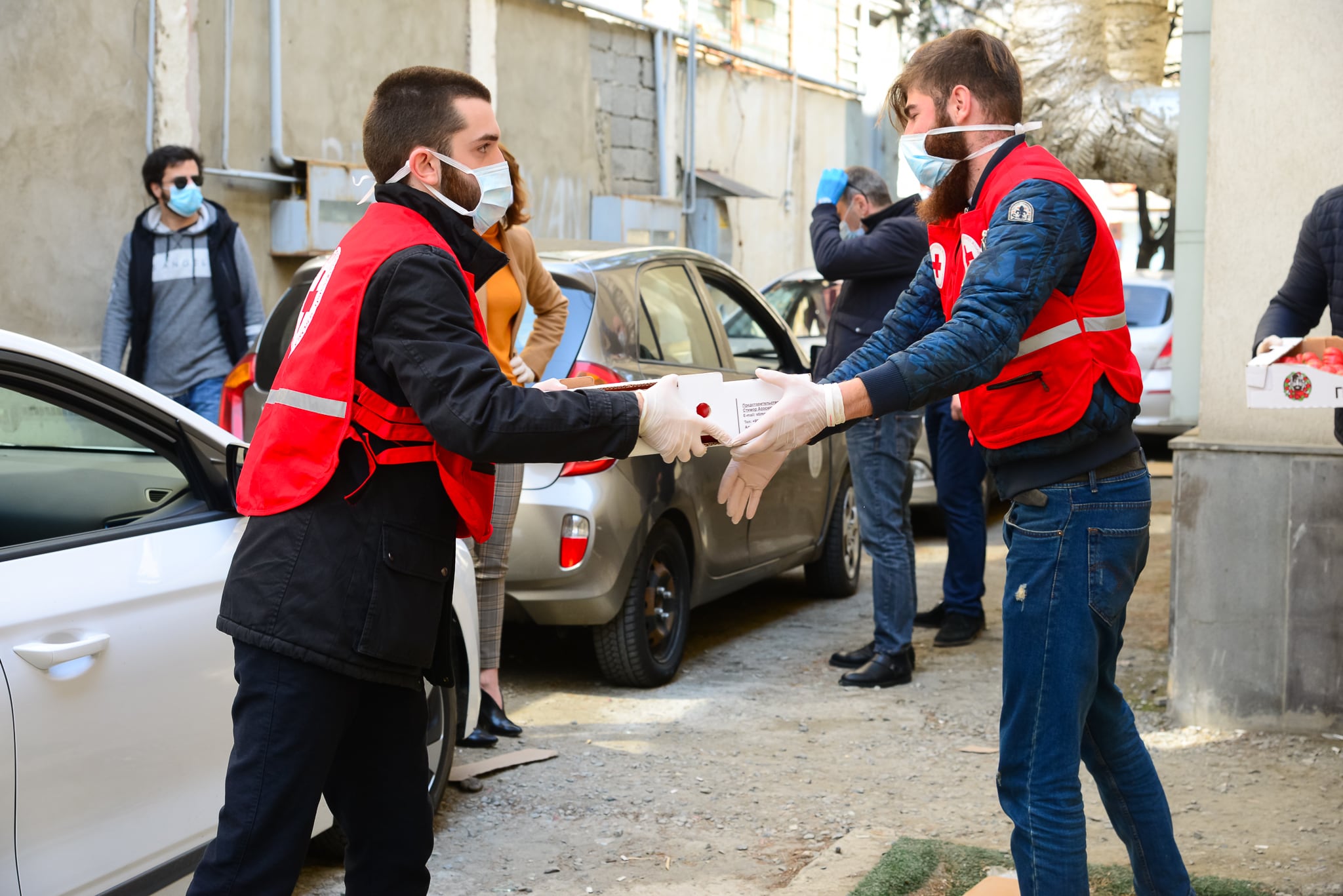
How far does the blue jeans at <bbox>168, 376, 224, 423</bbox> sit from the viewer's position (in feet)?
22.3

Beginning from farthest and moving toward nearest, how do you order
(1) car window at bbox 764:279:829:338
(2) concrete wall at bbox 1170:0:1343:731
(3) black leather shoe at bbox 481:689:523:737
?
1. (1) car window at bbox 764:279:829:338
2. (3) black leather shoe at bbox 481:689:523:737
3. (2) concrete wall at bbox 1170:0:1343:731

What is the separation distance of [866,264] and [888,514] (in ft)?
3.33

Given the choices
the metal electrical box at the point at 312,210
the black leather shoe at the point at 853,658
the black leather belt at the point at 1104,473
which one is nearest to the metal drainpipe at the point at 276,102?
the metal electrical box at the point at 312,210

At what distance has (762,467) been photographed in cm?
290

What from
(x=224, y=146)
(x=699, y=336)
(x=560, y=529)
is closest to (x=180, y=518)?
(x=560, y=529)

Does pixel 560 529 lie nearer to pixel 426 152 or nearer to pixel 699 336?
pixel 699 336

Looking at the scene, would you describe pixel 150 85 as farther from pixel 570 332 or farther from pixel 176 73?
pixel 570 332

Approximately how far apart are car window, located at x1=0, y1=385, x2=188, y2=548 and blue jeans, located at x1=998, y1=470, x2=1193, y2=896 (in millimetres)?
1889

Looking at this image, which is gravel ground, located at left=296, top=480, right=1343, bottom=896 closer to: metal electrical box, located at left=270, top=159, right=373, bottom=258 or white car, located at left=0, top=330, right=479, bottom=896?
white car, located at left=0, top=330, right=479, bottom=896

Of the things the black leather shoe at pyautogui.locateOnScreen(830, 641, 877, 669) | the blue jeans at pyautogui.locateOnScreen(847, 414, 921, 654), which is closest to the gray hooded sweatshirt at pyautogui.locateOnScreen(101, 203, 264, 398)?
the blue jeans at pyautogui.locateOnScreen(847, 414, 921, 654)

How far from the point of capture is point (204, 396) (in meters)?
6.83

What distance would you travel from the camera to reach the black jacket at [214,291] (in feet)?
22.0

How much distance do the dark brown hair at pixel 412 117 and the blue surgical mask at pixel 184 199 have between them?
14.3 ft

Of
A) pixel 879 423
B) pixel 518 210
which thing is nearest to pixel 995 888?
pixel 518 210
